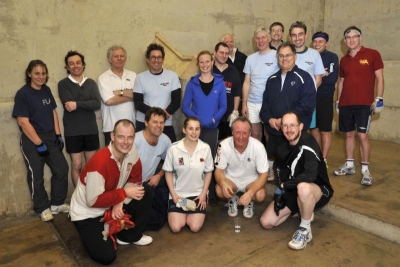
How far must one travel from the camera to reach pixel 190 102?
407cm

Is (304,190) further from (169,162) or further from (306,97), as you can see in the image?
(169,162)

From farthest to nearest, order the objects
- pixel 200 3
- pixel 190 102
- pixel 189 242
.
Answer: pixel 200 3 < pixel 190 102 < pixel 189 242

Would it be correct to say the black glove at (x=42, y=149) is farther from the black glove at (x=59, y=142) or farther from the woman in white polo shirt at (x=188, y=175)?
the woman in white polo shirt at (x=188, y=175)

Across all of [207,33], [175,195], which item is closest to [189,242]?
[175,195]

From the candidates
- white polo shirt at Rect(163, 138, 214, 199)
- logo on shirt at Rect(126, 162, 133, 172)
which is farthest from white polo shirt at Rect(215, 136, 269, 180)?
logo on shirt at Rect(126, 162, 133, 172)

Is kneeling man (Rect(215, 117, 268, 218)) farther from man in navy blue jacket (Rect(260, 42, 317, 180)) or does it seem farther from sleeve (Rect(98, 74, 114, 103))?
sleeve (Rect(98, 74, 114, 103))

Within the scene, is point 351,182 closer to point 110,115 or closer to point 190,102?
point 190,102

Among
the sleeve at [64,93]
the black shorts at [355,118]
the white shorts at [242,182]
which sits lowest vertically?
the white shorts at [242,182]

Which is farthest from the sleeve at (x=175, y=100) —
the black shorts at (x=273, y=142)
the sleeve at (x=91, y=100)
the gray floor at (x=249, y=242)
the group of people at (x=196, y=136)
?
the gray floor at (x=249, y=242)

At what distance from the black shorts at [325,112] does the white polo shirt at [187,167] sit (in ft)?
5.38

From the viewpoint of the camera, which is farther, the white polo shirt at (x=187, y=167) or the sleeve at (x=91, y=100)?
the sleeve at (x=91, y=100)

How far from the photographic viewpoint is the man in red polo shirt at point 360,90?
409cm

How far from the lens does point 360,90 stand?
4.14 m

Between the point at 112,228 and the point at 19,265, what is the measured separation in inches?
33.8
